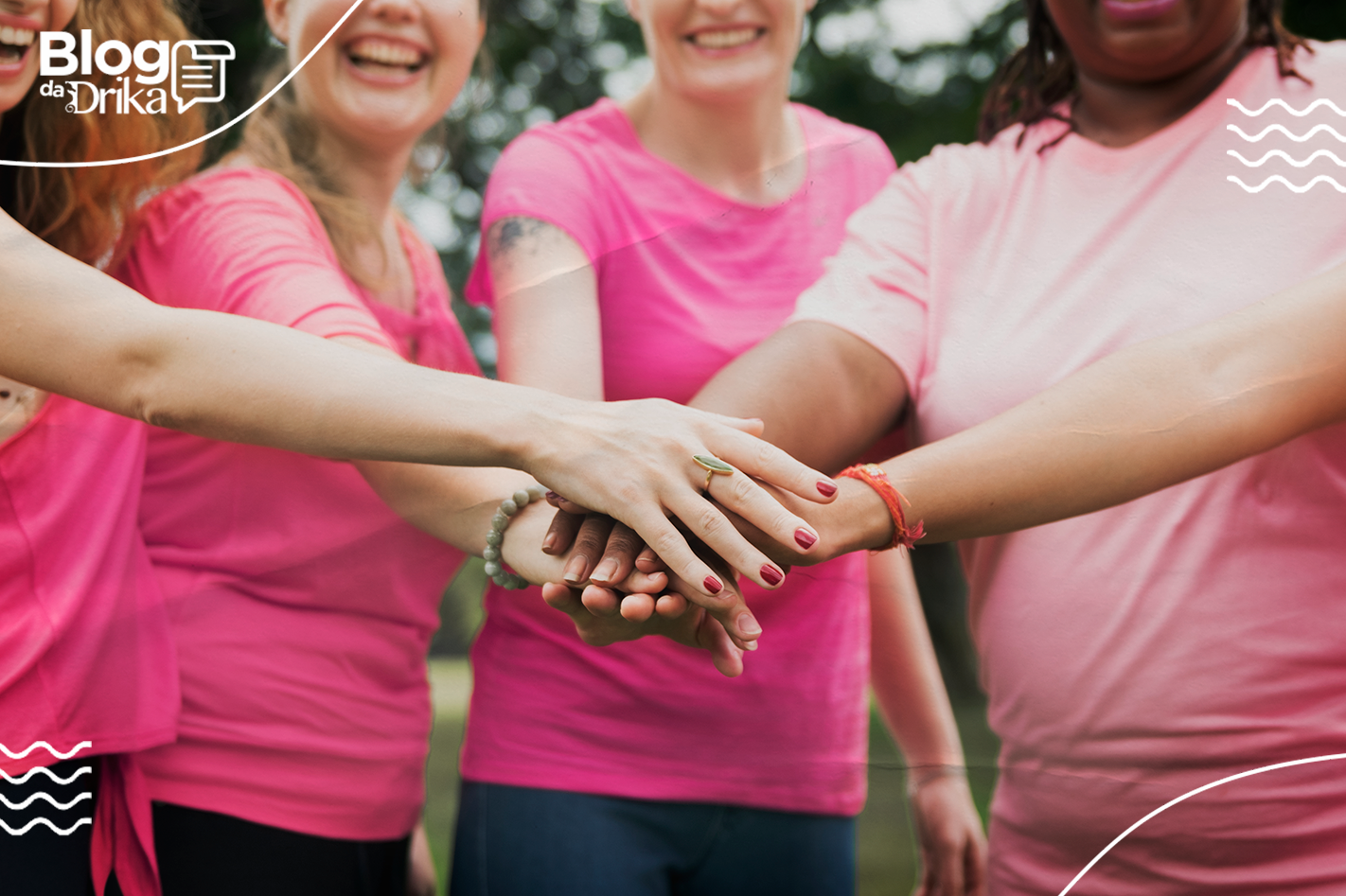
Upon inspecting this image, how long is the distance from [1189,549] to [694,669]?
0.96 ft

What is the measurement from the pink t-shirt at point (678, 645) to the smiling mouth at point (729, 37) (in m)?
0.09

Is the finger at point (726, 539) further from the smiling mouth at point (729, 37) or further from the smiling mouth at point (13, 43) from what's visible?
the smiling mouth at point (13, 43)

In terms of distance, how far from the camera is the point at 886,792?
686 mm

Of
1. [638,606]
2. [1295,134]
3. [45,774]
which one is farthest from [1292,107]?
[45,774]

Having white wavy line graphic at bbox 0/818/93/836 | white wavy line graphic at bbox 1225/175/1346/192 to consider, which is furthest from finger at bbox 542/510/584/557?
white wavy line graphic at bbox 1225/175/1346/192

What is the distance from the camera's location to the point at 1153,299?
654 millimetres

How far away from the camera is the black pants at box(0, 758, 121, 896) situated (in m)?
0.65

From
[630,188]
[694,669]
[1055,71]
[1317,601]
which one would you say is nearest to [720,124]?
[630,188]

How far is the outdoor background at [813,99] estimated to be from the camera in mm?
686

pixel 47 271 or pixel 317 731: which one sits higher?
pixel 47 271

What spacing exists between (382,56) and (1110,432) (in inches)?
21.3

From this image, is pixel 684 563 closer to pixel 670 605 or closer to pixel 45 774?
pixel 670 605

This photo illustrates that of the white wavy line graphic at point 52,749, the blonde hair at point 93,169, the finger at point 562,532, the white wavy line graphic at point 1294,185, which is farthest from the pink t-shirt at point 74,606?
the white wavy line graphic at point 1294,185

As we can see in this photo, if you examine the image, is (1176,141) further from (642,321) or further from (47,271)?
(47,271)
